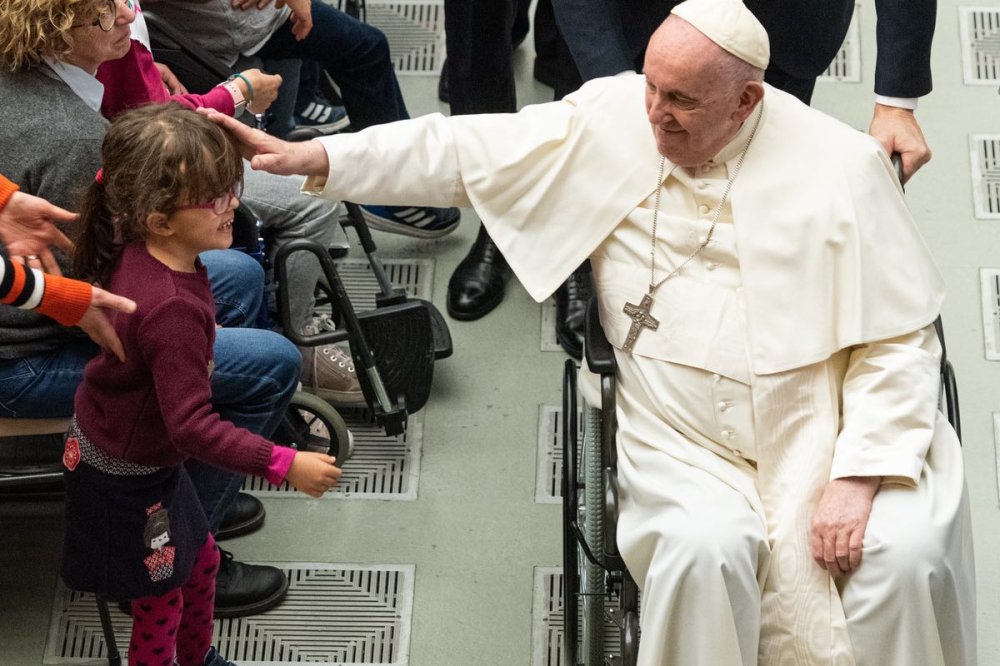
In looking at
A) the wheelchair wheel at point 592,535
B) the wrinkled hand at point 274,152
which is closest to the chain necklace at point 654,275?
the wheelchair wheel at point 592,535

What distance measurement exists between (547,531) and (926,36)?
152cm

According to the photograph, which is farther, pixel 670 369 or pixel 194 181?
pixel 670 369

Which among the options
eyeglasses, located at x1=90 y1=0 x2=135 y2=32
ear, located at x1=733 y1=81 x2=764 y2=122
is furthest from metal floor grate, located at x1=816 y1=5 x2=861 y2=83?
eyeglasses, located at x1=90 y1=0 x2=135 y2=32

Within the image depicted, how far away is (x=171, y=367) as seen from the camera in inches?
102

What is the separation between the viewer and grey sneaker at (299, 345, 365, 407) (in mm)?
3996

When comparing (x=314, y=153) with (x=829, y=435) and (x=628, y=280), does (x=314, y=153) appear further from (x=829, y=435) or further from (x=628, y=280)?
(x=829, y=435)

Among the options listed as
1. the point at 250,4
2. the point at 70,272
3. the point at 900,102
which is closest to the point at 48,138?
the point at 70,272

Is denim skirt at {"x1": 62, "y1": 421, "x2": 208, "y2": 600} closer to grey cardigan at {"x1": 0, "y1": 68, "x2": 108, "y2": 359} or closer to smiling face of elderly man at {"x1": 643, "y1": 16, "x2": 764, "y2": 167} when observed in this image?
grey cardigan at {"x1": 0, "y1": 68, "x2": 108, "y2": 359}

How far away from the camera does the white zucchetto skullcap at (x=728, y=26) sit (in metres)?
2.74

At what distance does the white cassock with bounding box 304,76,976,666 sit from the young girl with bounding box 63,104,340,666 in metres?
0.38

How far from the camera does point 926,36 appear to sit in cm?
342

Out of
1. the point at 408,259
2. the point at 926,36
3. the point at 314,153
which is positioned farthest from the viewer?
the point at 408,259

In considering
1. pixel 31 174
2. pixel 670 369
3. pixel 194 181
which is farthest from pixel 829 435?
pixel 31 174

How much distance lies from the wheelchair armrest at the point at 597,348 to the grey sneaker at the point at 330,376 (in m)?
1.12
